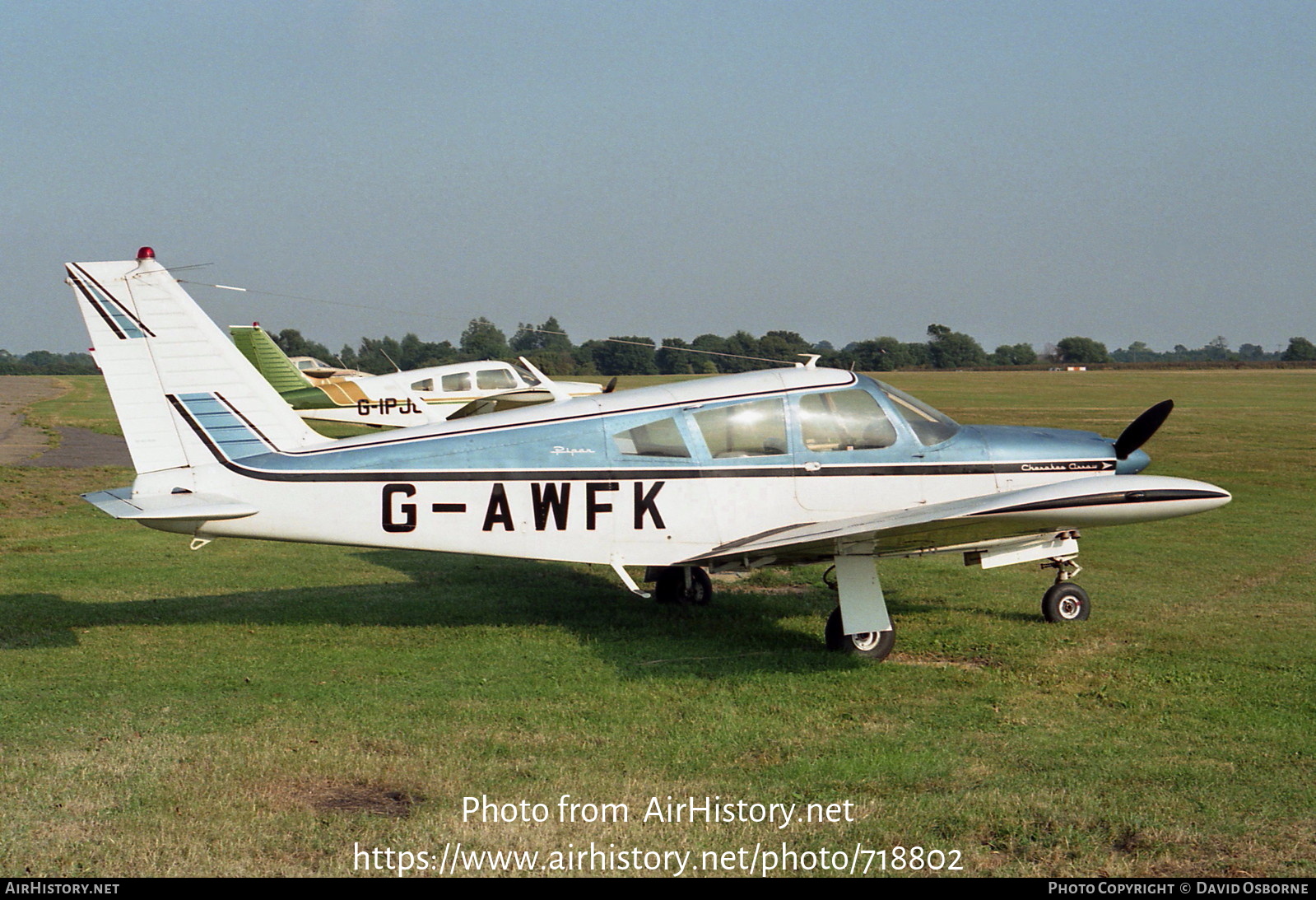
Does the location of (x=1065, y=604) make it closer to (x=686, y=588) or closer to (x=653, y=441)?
(x=686, y=588)

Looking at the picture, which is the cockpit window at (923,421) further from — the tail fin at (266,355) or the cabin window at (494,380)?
the tail fin at (266,355)

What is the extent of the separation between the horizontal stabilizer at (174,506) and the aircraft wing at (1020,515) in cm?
368

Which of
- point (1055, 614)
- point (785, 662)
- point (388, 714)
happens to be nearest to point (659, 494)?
point (785, 662)

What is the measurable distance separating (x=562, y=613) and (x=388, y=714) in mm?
3312

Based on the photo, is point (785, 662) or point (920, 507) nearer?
point (785, 662)

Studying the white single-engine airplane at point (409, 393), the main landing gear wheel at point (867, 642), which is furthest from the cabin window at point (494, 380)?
the main landing gear wheel at point (867, 642)

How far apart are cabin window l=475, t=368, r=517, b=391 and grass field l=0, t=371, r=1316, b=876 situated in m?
15.3

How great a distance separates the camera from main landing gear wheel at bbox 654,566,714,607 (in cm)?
1049

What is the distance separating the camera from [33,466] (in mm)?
24672

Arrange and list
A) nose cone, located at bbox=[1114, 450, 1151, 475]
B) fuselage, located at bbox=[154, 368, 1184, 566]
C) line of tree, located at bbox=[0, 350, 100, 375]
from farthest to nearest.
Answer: line of tree, located at bbox=[0, 350, 100, 375] → nose cone, located at bbox=[1114, 450, 1151, 475] → fuselage, located at bbox=[154, 368, 1184, 566]

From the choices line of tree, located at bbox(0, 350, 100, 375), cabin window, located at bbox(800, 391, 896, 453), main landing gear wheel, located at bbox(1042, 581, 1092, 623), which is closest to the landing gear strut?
main landing gear wheel, located at bbox(1042, 581, 1092, 623)

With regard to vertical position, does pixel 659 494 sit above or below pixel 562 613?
above

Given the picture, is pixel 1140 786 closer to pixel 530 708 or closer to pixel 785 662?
pixel 785 662

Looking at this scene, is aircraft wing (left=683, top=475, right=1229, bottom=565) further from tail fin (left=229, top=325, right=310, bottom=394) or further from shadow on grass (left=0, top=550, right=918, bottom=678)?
tail fin (left=229, top=325, right=310, bottom=394)
